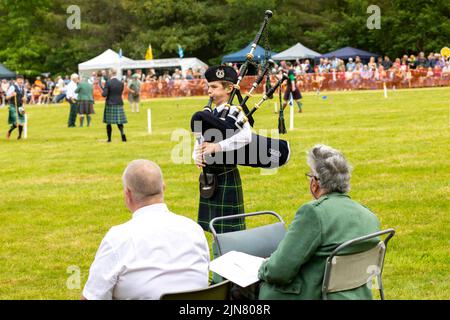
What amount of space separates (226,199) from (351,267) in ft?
7.46

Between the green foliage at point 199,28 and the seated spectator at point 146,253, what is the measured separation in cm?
4524

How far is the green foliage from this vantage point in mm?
49156

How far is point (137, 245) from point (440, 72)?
3482 centimetres

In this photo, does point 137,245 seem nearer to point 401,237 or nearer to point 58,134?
point 401,237

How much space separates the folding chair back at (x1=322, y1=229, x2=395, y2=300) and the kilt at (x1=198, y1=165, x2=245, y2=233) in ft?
6.96

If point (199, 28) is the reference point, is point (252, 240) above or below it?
below

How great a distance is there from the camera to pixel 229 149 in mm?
6070

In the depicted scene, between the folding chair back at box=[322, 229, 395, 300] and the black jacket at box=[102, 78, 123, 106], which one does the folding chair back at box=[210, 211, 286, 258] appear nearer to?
the folding chair back at box=[322, 229, 395, 300]

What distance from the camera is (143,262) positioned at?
13.1 ft

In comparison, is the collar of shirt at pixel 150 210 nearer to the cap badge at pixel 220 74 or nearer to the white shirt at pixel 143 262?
the white shirt at pixel 143 262

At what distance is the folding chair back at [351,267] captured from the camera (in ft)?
13.7

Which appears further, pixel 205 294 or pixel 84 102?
pixel 84 102

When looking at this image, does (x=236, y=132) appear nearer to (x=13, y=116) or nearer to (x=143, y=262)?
(x=143, y=262)

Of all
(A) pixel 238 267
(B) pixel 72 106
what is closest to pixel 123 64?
(B) pixel 72 106
